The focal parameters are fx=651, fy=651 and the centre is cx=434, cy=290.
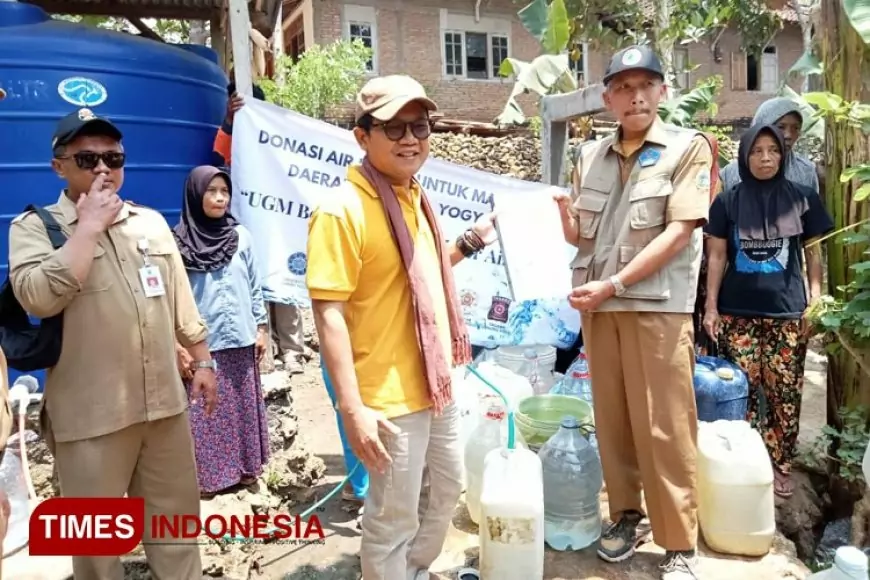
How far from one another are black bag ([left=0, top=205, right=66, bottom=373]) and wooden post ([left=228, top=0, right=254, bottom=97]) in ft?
7.13

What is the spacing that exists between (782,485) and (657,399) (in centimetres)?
145

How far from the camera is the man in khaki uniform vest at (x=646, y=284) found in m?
2.33

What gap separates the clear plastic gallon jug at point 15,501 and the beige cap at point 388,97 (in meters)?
2.17

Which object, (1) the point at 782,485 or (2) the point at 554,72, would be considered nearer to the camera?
(1) the point at 782,485

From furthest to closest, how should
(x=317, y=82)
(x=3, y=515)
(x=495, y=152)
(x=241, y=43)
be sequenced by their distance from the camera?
(x=495, y=152), (x=317, y=82), (x=241, y=43), (x=3, y=515)

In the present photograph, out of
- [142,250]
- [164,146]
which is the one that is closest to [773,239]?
[142,250]

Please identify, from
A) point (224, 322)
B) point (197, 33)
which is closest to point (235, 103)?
point (224, 322)

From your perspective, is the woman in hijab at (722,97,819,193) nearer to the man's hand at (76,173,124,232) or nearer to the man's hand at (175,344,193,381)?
the man's hand at (175,344,193,381)

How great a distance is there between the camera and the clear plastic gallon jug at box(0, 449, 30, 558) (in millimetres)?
2699

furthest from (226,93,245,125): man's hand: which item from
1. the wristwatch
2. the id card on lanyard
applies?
the wristwatch

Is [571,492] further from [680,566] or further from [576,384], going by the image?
[576,384]

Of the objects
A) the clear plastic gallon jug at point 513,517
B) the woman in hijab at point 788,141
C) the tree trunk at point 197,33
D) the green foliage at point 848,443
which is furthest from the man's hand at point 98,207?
the tree trunk at point 197,33

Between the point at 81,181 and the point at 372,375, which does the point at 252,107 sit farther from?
the point at 372,375

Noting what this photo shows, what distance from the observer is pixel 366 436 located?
72.7 inches
